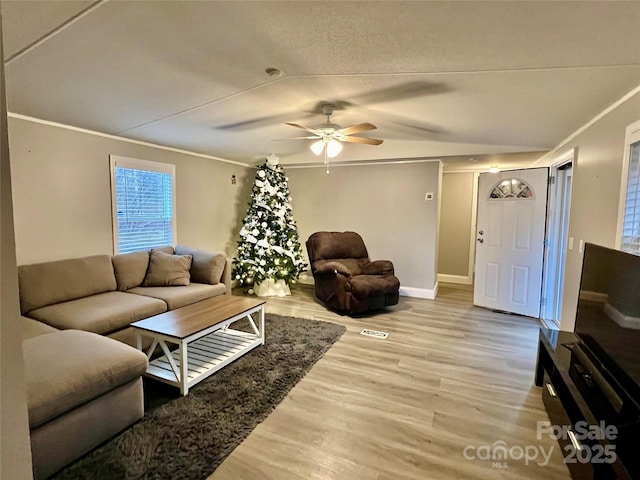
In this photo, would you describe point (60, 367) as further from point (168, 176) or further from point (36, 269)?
point (168, 176)

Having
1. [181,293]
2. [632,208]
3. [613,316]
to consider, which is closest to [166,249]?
[181,293]

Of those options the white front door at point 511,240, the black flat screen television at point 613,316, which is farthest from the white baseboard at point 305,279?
the black flat screen television at point 613,316

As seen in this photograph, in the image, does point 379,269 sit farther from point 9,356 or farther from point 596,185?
point 9,356

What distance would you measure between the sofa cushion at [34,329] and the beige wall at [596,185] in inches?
168

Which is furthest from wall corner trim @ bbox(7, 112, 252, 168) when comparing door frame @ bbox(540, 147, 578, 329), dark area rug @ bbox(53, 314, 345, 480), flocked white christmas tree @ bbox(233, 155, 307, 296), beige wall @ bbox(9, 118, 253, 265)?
door frame @ bbox(540, 147, 578, 329)

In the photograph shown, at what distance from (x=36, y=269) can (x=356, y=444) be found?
10.3ft

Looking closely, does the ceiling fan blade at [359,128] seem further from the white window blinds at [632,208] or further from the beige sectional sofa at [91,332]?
the beige sectional sofa at [91,332]

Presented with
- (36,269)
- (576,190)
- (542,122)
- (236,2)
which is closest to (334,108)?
(236,2)

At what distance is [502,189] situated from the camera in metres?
4.57

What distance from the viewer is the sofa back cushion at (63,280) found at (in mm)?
2857

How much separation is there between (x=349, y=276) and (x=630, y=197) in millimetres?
2853

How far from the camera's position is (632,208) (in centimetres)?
210

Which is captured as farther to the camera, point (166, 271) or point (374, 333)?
point (166, 271)

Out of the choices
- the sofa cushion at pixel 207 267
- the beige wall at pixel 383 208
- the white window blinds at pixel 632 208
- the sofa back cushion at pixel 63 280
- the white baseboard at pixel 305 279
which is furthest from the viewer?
the white baseboard at pixel 305 279
